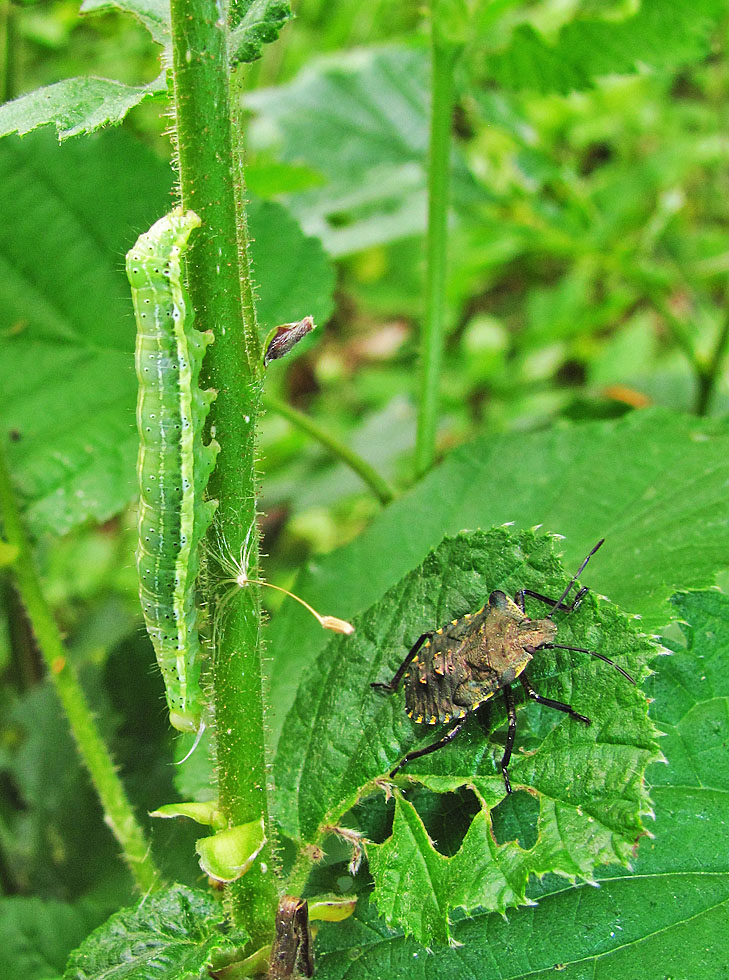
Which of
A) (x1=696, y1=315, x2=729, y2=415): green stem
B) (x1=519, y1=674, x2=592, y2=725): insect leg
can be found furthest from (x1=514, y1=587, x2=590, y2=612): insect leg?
(x1=696, y1=315, x2=729, y2=415): green stem

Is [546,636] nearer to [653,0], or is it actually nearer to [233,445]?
[233,445]

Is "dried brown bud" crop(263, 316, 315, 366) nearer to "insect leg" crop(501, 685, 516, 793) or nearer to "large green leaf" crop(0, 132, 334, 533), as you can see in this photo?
"insect leg" crop(501, 685, 516, 793)

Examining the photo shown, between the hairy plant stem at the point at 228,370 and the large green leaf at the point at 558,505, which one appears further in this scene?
the large green leaf at the point at 558,505

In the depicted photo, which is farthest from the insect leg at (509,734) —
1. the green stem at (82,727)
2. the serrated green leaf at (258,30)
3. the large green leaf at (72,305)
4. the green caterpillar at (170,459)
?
the large green leaf at (72,305)

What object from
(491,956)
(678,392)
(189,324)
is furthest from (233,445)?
(678,392)

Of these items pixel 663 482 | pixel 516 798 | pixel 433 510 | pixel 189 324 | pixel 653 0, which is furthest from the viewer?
pixel 653 0

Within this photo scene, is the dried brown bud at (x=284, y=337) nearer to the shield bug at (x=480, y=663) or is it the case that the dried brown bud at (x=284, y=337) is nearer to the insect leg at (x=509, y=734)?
the shield bug at (x=480, y=663)

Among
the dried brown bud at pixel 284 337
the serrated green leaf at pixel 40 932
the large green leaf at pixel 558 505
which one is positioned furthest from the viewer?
the serrated green leaf at pixel 40 932
